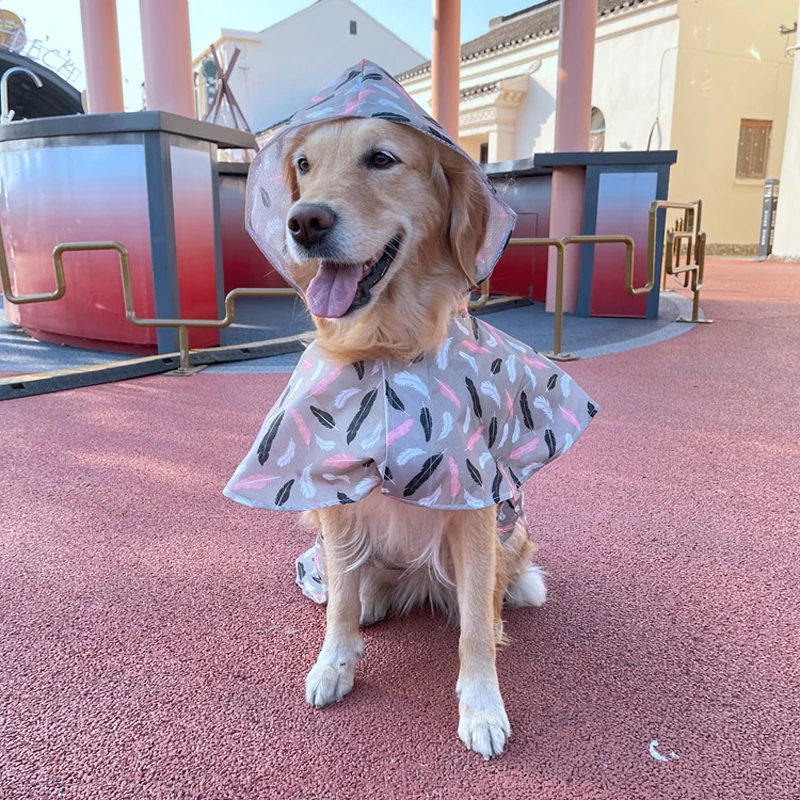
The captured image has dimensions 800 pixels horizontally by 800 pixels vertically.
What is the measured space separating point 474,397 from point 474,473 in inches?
7.3

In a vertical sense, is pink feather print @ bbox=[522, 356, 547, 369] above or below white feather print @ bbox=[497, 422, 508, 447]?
above

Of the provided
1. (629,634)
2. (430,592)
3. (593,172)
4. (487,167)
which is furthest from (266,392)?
(487,167)

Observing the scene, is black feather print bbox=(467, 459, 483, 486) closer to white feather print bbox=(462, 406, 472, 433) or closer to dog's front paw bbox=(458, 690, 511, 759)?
white feather print bbox=(462, 406, 472, 433)

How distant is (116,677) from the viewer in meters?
1.75

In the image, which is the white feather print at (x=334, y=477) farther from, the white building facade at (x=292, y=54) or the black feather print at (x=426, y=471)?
the white building facade at (x=292, y=54)

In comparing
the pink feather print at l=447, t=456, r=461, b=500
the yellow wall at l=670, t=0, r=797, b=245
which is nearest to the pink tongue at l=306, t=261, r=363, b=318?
the pink feather print at l=447, t=456, r=461, b=500

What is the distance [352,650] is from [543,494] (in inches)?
56.4

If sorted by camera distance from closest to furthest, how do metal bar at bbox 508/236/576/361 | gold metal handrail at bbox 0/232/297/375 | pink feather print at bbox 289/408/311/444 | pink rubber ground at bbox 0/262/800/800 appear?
pink rubber ground at bbox 0/262/800/800 < pink feather print at bbox 289/408/311/444 < gold metal handrail at bbox 0/232/297/375 < metal bar at bbox 508/236/576/361

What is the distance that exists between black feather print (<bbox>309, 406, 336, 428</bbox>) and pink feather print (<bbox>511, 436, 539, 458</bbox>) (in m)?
0.50

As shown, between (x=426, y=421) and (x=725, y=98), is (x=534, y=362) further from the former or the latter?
(x=725, y=98)

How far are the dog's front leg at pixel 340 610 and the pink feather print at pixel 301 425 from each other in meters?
0.24

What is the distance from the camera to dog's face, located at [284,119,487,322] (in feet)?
5.31

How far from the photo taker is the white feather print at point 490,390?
1.64 m

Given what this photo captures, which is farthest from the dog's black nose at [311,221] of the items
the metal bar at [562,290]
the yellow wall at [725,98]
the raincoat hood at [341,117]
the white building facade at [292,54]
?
the white building facade at [292,54]
